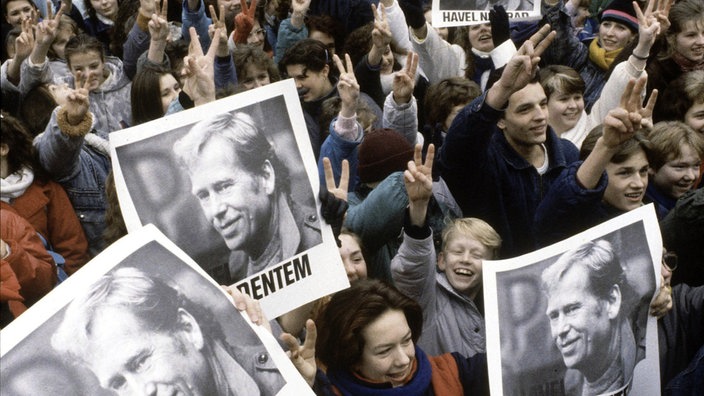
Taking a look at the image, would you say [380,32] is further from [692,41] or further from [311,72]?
[692,41]

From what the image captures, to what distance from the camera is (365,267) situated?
3574 mm

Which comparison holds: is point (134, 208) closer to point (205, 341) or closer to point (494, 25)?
point (205, 341)

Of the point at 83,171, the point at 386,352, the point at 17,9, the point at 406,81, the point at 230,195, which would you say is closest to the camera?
the point at 230,195

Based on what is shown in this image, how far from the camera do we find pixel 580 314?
3025mm

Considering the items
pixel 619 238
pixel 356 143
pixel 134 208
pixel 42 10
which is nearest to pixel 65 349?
pixel 134 208

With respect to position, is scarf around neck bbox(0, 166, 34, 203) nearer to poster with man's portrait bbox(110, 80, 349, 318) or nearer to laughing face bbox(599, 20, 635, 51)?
poster with man's portrait bbox(110, 80, 349, 318)

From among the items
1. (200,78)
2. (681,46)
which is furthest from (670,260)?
(681,46)

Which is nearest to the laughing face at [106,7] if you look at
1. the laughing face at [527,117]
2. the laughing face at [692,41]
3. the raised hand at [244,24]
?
the raised hand at [244,24]

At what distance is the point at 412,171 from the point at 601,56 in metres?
3.14

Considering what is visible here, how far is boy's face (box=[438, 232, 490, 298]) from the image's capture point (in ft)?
11.8

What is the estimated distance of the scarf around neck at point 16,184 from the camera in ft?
12.8

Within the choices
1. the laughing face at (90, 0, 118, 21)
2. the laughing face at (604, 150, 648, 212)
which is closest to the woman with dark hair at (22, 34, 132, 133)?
the laughing face at (90, 0, 118, 21)

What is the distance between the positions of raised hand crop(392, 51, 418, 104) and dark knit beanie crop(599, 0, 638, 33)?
2130mm

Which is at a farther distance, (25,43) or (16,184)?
(25,43)
